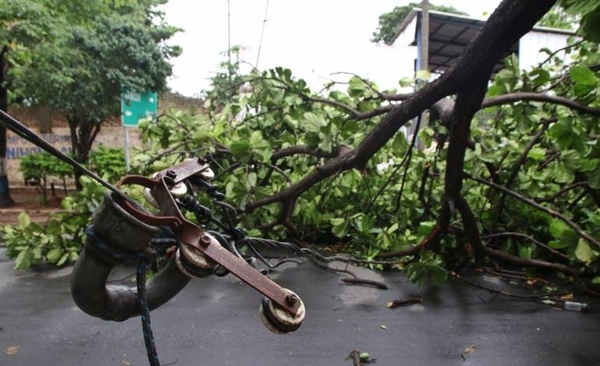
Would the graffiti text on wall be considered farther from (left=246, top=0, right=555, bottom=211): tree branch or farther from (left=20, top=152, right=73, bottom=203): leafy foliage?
(left=246, top=0, right=555, bottom=211): tree branch

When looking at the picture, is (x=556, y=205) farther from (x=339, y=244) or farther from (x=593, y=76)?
(x=339, y=244)

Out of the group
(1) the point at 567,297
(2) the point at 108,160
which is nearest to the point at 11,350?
(1) the point at 567,297

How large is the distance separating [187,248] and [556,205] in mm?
2641

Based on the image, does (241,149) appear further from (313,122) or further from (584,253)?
(584,253)

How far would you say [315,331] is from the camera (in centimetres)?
150

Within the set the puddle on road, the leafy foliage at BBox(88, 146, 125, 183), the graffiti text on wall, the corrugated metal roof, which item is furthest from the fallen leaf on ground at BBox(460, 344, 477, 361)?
the graffiti text on wall

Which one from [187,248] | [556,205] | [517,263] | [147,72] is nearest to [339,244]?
[517,263]

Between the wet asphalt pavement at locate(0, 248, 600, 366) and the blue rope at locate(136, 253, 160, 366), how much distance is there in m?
0.70

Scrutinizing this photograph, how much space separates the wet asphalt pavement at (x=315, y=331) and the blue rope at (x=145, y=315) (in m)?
0.70

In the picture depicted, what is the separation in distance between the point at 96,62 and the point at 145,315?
10292 mm

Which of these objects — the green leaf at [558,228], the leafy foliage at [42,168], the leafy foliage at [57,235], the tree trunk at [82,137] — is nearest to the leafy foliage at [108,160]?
the tree trunk at [82,137]

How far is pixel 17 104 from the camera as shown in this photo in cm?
1159

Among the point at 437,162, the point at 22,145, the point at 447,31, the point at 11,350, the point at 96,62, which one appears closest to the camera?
the point at 11,350

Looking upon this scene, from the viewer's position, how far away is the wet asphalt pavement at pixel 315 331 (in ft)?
4.25
